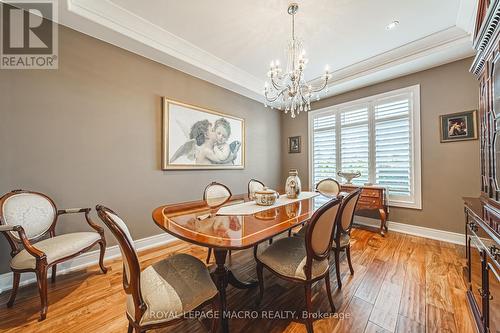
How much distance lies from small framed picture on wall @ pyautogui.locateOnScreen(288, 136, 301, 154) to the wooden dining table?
3.03 m

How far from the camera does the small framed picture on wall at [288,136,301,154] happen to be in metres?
4.66

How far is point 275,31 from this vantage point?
2410mm

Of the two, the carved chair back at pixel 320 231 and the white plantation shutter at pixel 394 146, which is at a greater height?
the white plantation shutter at pixel 394 146

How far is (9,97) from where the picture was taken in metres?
1.81

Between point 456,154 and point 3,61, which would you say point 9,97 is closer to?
point 3,61

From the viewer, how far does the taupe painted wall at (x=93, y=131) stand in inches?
73.4

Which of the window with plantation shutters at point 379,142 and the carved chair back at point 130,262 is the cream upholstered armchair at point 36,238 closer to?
the carved chair back at point 130,262

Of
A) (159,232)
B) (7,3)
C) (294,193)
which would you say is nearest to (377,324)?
(294,193)

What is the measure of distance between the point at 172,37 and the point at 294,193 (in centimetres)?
260

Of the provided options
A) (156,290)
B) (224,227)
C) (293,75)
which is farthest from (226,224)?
(293,75)

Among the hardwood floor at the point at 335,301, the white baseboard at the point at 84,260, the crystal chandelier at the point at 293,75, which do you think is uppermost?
the crystal chandelier at the point at 293,75

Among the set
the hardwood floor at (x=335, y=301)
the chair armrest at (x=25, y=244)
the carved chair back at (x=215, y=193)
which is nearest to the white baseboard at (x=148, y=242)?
the hardwood floor at (x=335, y=301)

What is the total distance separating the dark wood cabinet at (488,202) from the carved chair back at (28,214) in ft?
10.9

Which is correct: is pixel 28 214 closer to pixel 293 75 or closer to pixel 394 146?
pixel 293 75
